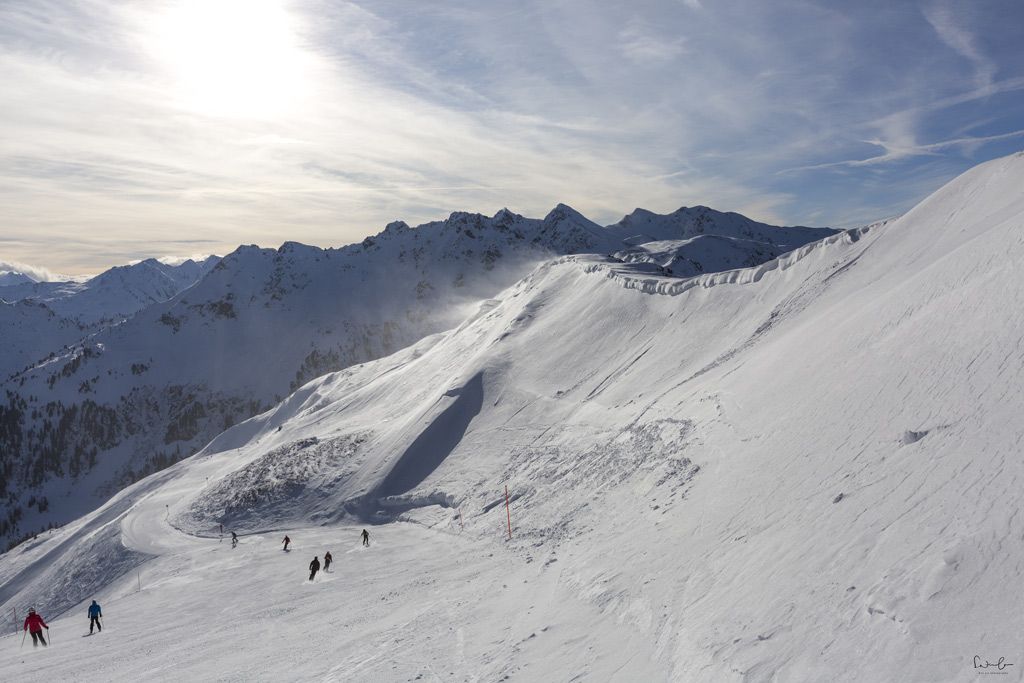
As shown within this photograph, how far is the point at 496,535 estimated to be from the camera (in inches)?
1062

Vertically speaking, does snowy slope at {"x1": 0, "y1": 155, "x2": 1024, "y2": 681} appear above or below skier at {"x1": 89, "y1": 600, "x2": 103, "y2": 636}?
above

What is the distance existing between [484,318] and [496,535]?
47395 mm

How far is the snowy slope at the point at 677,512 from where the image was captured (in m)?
9.89

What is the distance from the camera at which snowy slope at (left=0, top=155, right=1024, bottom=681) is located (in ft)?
32.4

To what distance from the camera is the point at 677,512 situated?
58.9 feet
